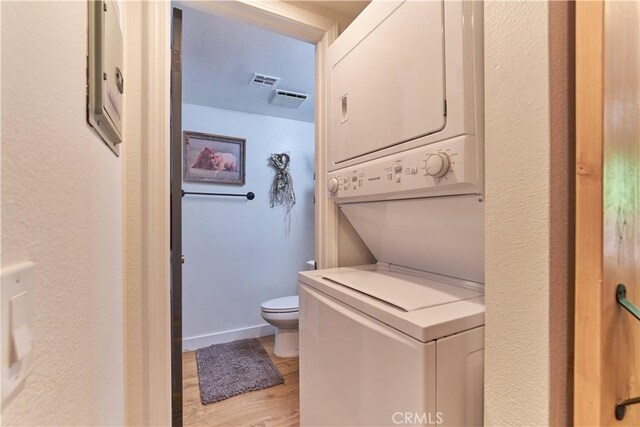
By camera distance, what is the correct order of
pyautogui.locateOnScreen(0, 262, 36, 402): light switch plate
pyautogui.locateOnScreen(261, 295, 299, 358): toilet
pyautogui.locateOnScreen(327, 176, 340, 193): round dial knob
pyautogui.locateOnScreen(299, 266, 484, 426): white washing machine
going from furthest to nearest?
pyautogui.locateOnScreen(261, 295, 299, 358): toilet
pyautogui.locateOnScreen(327, 176, 340, 193): round dial knob
pyautogui.locateOnScreen(299, 266, 484, 426): white washing machine
pyautogui.locateOnScreen(0, 262, 36, 402): light switch plate

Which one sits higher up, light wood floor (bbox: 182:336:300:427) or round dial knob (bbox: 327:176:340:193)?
round dial knob (bbox: 327:176:340:193)

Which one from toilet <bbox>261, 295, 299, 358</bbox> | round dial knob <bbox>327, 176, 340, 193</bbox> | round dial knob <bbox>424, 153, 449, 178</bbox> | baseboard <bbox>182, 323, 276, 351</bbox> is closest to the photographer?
round dial knob <bbox>424, 153, 449, 178</bbox>

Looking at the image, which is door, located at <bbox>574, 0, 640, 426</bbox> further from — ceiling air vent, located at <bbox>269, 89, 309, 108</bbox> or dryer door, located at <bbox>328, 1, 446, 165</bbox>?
ceiling air vent, located at <bbox>269, 89, 309, 108</bbox>

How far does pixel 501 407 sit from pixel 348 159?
94 centimetres

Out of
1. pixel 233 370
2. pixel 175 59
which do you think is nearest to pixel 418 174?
pixel 175 59

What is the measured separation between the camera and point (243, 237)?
285 cm

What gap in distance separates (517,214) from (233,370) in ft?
7.72

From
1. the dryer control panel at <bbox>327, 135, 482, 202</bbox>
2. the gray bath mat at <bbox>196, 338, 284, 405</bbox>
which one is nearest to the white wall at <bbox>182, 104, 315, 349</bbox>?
the gray bath mat at <bbox>196, 338, 284, 405</bbox>

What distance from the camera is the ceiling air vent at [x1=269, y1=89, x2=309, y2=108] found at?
8.00 ft

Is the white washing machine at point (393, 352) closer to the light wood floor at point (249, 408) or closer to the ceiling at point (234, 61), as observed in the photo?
the light wood floor at point (249, 408)

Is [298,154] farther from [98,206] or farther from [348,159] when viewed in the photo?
[98,206]

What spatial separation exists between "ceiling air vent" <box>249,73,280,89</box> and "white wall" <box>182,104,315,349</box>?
62 centimetres

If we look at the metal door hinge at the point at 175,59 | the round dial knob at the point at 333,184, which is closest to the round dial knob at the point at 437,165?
the round dial knob at the point at 333,184

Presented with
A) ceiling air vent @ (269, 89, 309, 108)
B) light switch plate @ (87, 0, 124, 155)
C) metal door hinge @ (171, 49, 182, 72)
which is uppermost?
ceiling air vent @ (269, 89, 309, 108)
